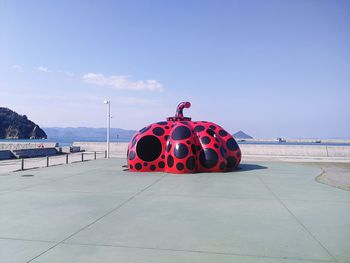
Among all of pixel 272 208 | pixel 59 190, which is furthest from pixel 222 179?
pixel 59 190

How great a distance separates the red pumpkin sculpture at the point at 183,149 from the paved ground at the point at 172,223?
400 centimetres

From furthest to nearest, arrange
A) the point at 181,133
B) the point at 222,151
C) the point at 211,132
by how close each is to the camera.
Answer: the point at 211,132 < the point at 222,151 < the point at 181,133

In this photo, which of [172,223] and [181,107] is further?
[181,107]

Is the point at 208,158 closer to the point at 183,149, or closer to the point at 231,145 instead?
the point at 183,149

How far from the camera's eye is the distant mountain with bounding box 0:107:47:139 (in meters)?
166

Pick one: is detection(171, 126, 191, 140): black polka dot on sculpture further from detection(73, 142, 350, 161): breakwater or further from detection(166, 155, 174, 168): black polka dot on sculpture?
detection(73, 142, 350, 161): breakwater

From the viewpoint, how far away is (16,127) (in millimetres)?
167125

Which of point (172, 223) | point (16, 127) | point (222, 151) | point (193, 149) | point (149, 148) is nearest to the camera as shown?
point (172, 223)

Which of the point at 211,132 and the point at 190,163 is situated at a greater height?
the point at 211,132

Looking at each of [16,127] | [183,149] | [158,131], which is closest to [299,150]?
[158,131]

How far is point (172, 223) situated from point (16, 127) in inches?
7153

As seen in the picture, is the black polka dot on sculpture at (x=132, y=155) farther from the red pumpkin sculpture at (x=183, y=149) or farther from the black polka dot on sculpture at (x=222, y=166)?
the black polka dot on sculpture at (x=222, y=166)

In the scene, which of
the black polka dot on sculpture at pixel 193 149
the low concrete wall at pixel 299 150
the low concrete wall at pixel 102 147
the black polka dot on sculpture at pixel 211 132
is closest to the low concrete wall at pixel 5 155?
the low concrete wall at pixel 299 150

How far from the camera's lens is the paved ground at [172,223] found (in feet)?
17.1
